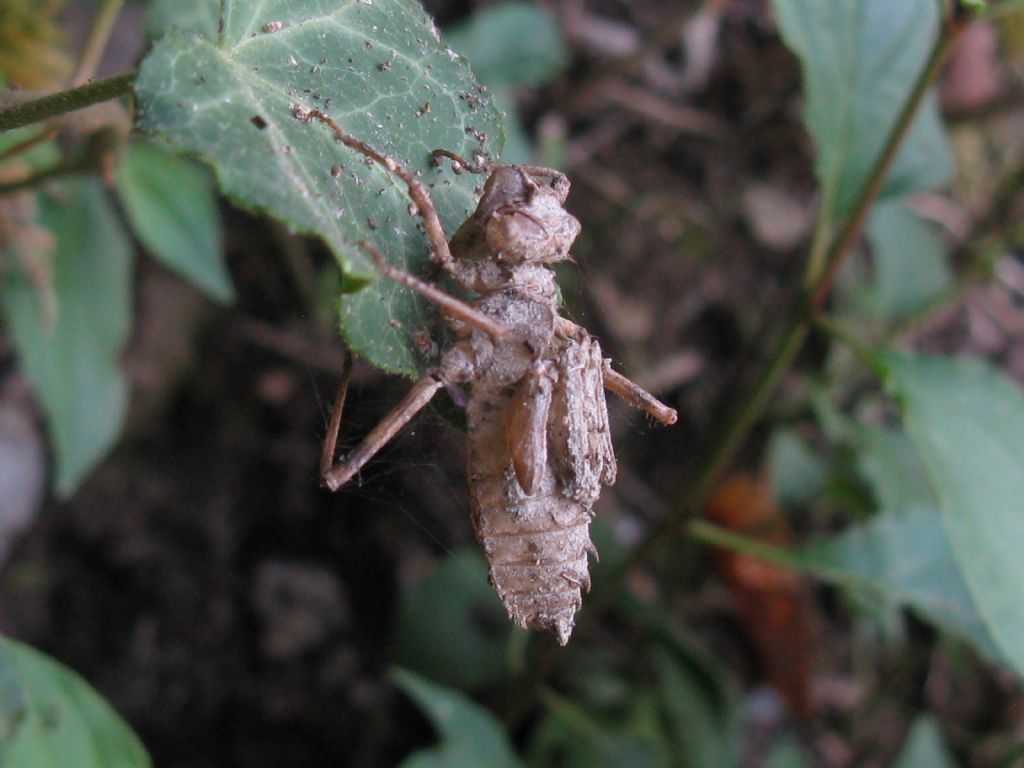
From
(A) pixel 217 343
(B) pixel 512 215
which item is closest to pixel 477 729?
(B) pixel 512 215

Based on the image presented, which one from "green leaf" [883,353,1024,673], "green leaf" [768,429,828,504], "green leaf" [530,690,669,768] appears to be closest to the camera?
"green leaf" [883,353,1024,673]

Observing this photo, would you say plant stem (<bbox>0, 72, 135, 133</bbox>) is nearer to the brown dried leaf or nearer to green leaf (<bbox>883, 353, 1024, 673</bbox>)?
green leaf (<bbox>883, 353, 1024, 673</bbox>)

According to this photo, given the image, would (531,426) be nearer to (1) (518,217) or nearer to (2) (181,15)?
(1) (518,217)

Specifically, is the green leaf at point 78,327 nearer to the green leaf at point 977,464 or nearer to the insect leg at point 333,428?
the insect leg at point 333,428

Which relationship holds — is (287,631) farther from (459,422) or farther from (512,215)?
(512,215)

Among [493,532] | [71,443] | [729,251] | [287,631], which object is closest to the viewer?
[493,532]

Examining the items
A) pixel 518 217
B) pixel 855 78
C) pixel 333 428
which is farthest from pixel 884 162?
pixel 333 428

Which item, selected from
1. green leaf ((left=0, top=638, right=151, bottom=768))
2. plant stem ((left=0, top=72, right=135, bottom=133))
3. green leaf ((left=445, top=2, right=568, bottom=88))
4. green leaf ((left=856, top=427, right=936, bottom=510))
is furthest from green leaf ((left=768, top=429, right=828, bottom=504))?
plant stem ((left=0, top=72, right=135, bottom=133))
